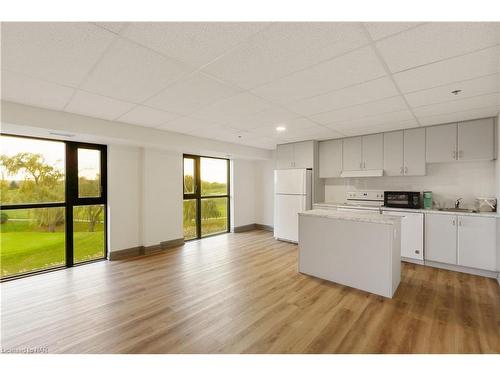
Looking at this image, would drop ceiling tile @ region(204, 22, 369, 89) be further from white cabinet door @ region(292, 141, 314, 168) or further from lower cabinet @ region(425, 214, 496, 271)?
lower cabinet @ region(425, 214, 496, 271)

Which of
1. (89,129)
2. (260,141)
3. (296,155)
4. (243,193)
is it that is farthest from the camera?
(243,193)

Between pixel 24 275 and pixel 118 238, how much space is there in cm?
134

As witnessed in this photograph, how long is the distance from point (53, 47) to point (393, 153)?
5081 mm

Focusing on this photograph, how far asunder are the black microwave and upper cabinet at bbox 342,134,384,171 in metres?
0.60

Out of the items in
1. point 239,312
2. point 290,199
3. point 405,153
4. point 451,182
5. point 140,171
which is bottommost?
point 239,312

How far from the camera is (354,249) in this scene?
3070 mm

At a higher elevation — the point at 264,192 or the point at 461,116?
the point at 461,116

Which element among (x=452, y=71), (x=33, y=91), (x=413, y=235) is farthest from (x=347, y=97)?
(x=33, y=91)

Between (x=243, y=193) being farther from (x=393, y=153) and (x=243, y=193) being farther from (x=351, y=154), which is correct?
(x=393, y=153)

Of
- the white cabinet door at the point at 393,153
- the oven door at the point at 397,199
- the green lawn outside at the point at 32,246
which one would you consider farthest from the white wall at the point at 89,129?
the oven door at the point at 397,199

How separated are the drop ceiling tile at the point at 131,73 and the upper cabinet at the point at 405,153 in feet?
13.5

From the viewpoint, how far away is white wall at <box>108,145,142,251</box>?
4359 mm

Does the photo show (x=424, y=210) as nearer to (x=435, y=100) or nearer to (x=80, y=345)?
(x=435, y=100)

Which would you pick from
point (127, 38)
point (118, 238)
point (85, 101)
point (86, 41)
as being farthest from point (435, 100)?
point (118, 238)
